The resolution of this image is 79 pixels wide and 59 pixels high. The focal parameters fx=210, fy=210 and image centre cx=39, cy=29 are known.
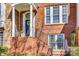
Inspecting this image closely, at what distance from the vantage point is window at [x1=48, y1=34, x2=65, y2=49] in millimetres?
3291

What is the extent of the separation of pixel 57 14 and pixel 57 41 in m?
0.42

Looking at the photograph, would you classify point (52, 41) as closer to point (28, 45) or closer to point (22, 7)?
point (28, 45)

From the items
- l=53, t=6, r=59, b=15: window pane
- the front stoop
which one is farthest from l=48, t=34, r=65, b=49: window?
l=53, t=6, r=59, b=15: window pane

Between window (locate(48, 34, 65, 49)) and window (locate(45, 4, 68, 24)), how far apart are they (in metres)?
0.22

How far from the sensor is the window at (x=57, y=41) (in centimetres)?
329

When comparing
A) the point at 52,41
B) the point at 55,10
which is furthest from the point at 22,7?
the point at 52,41

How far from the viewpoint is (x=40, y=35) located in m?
3.32

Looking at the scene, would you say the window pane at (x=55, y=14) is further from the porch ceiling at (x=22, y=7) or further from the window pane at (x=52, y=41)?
the porch ceiling at (x=22, y=7)

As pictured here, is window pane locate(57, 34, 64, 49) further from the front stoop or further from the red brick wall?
the front stoop

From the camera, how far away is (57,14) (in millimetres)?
3303

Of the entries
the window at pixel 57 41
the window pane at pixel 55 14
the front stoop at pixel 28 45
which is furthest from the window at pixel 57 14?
the front stoop at pixel 28 45

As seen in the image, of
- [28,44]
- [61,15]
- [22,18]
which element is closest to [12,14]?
[22,18]

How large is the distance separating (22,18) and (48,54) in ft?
2.28

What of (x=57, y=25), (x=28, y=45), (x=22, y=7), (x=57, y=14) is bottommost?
(x=28, y=45)
